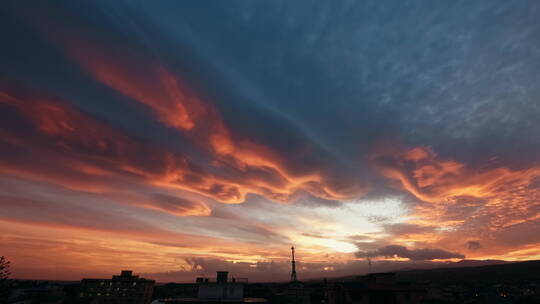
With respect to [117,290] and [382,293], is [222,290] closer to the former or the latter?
[382,293]

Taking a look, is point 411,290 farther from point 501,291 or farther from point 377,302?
point 501,291

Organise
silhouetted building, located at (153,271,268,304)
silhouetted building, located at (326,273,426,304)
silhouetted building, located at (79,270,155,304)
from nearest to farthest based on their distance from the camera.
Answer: silhouetted building, located at (326,273,426,304) < silhouetted building, located at (153,271,268,304) < silhouetted building, located at (79,270,155,304)

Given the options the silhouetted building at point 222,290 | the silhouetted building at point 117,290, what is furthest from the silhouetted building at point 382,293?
the silhouetted building at point 117,290

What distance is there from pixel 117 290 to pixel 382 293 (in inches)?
4687

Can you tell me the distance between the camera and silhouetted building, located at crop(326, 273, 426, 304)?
47.8 meters

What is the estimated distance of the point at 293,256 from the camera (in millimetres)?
187750

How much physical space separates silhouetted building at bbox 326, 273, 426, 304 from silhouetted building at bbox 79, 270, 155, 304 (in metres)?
103

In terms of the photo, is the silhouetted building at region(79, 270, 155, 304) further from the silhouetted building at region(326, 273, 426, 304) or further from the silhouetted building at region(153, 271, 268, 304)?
the silhouetted building at region(326, 273, 426, 304)

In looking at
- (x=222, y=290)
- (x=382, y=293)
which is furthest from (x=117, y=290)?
(x=382, y=293)

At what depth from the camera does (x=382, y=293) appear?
4950 cm

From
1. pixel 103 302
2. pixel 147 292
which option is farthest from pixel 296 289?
pixel 103 302

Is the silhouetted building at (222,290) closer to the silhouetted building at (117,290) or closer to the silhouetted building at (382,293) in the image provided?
the silhouetted building at (382,293)

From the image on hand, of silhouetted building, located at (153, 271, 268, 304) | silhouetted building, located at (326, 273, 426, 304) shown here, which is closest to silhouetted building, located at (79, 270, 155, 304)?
silhouetted building, located at (153, 271, 268, 304)

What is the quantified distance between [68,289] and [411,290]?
7240 inches
